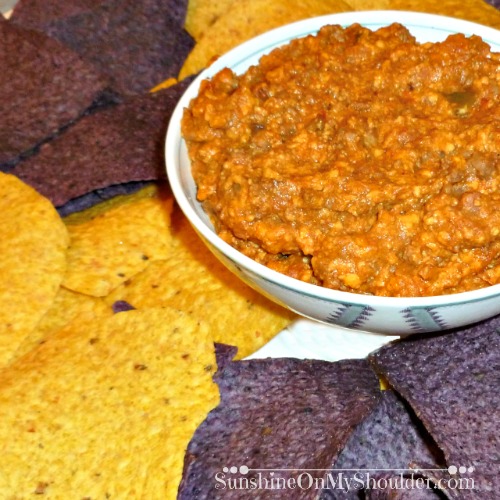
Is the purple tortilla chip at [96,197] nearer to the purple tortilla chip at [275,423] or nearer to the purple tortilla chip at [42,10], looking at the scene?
the purple tortilla chip at [275,423]

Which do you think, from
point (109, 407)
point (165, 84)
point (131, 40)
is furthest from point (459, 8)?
point (109, 407)

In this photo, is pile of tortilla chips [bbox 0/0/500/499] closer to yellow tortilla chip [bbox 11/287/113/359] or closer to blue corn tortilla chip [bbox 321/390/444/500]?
yellow tortilla chip [bbox 11/287/113/359]

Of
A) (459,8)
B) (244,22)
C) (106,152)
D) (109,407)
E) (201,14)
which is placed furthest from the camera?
(201,14)

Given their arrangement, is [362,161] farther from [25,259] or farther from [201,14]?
[201,14]

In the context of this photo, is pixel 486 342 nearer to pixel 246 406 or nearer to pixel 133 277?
pixel 246 406

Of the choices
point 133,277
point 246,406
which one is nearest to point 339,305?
point 246,406

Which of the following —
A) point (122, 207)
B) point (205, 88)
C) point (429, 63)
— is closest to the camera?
point (429, 63)
